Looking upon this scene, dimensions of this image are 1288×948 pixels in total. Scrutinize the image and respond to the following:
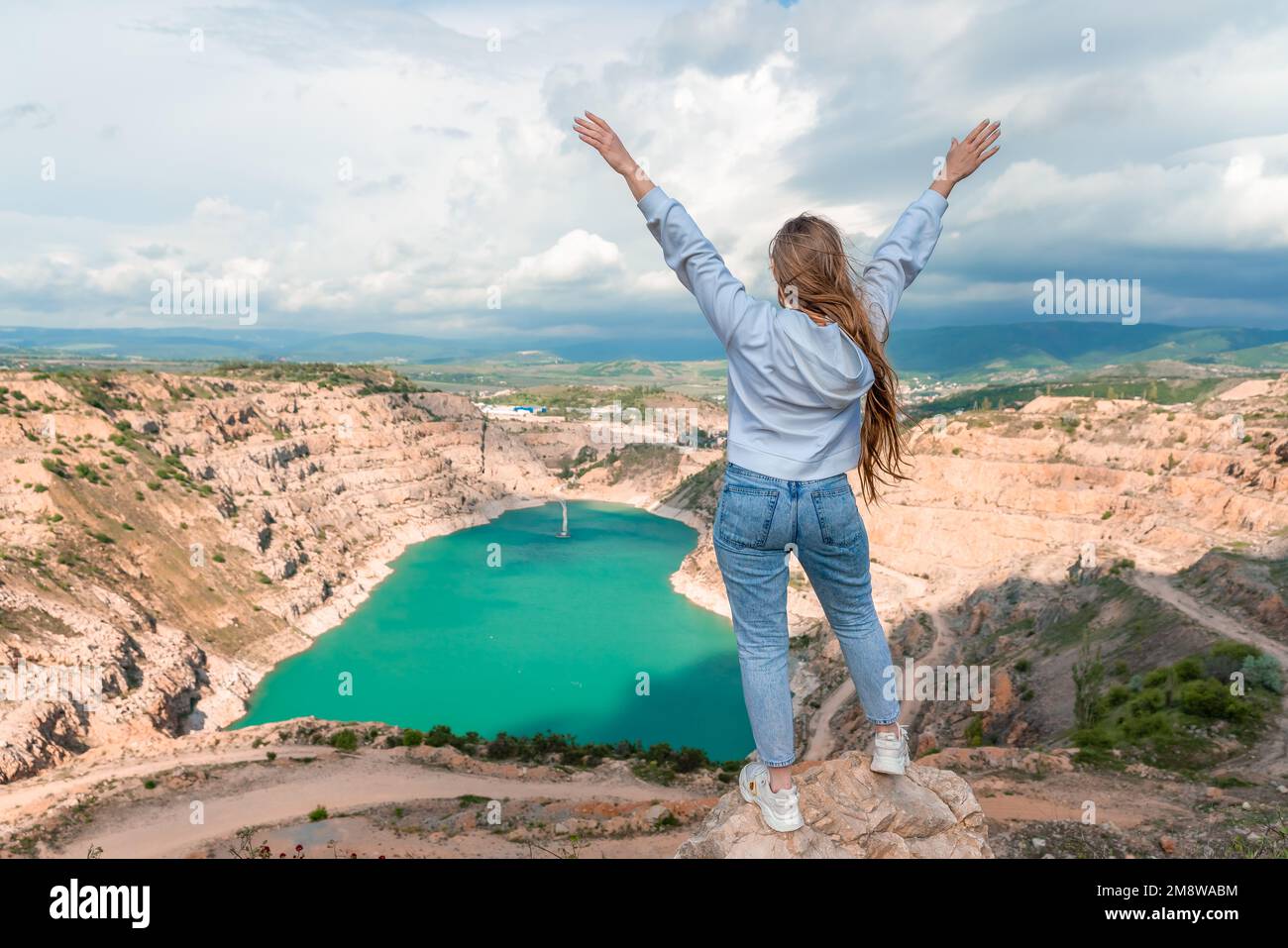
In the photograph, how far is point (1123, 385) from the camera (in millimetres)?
74625

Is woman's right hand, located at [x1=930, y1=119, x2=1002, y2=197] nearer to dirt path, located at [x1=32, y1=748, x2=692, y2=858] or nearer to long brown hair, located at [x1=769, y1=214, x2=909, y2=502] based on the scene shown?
long brown hair, located at [x1=769, y1=214, x2=909, y2=502]

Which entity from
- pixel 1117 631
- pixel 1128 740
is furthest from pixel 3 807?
pixel 1117 631

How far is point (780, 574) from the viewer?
3.40 meters

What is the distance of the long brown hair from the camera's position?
10.3ft

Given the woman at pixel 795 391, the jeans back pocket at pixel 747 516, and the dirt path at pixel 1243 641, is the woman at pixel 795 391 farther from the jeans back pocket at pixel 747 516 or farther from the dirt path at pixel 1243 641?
the dirt path at pixel 1243 641

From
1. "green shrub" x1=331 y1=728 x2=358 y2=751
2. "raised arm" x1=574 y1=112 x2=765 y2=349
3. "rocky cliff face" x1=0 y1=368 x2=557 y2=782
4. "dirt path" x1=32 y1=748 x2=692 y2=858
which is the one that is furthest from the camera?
"rocky cliff face" x1=0 y1=368 x2=557 y2=782

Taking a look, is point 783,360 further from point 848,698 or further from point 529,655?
point 529,655

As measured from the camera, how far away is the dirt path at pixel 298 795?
14.6 meters

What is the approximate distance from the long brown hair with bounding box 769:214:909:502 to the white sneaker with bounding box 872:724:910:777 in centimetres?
182

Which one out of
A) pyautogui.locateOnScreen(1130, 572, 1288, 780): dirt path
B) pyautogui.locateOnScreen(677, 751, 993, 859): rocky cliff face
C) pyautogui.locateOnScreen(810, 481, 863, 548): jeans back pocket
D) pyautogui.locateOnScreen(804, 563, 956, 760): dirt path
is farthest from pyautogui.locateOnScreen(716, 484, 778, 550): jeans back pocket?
pyautogui.locateOnScreen(804, 563, 956, 760): dirt path

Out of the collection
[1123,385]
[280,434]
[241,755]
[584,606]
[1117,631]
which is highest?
[1123,385]

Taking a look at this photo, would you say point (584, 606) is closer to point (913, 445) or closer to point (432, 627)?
point (432, 627)
